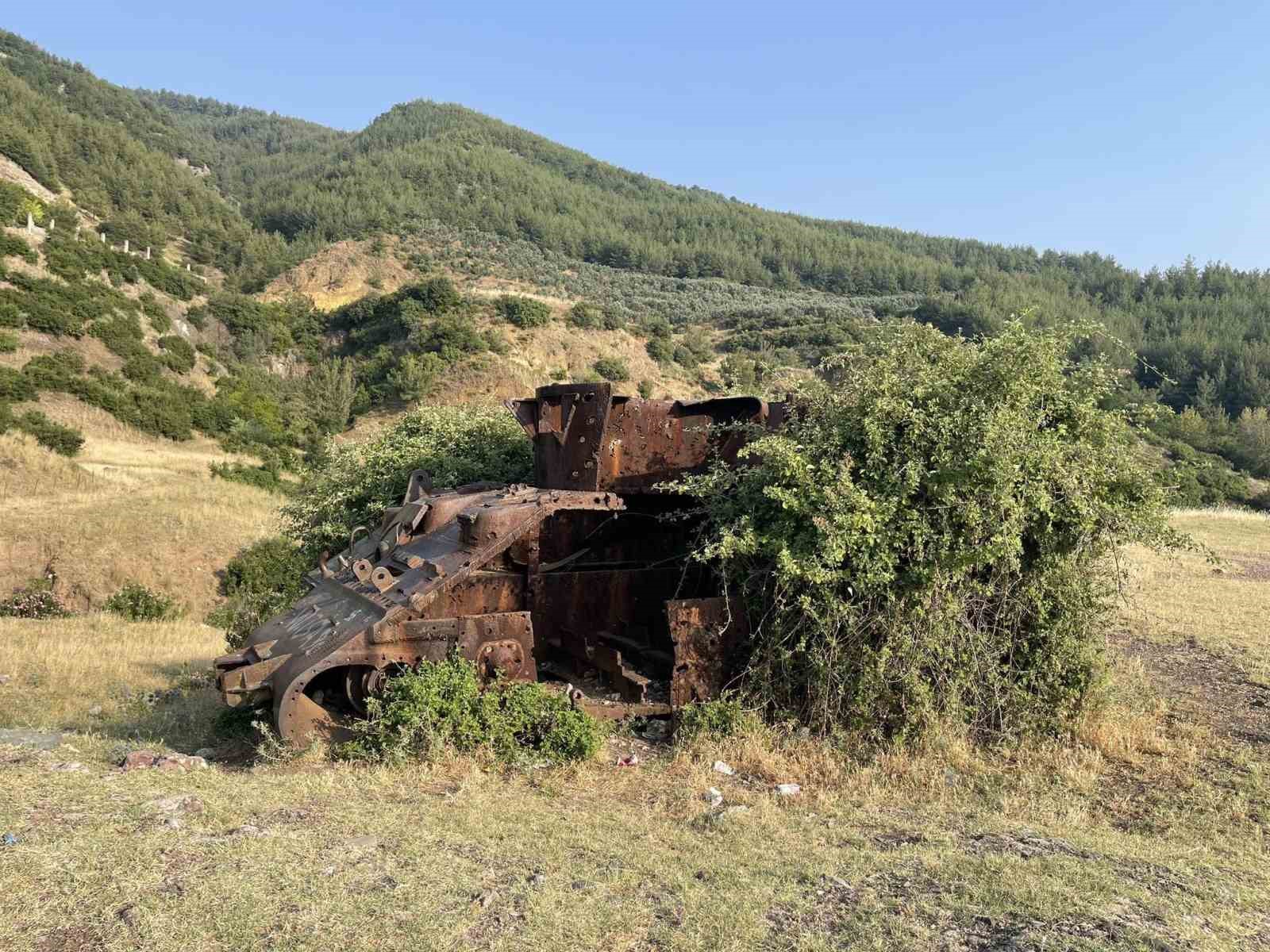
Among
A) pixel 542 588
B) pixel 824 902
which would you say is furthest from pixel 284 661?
pixel 824 902

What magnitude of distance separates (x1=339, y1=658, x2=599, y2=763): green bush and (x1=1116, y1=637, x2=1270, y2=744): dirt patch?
5.28m

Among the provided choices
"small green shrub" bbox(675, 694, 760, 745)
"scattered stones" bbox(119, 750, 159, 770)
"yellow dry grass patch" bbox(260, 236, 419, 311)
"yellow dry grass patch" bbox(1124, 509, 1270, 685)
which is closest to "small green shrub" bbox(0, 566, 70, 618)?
"scattered stones" bbox(119, 750, 159, 770)

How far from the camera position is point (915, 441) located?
698cm

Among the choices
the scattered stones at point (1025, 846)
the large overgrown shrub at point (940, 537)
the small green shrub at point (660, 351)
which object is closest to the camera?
the scattered stones at point (1025, 846)

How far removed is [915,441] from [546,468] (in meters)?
3.76

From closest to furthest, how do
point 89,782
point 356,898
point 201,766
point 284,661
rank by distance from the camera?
point 356,898, point 89,782, point 201,766, point 284,661

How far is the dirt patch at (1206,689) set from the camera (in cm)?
771

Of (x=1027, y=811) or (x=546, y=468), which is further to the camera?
(x=546, y=468)

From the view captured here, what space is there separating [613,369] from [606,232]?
129ft

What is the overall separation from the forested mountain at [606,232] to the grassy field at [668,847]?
3487 centimetres

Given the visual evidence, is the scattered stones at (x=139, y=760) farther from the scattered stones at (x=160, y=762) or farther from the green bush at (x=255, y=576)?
the green bush at (x=255, y=576)

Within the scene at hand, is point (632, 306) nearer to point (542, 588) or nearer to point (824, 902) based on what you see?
point (542, 588)

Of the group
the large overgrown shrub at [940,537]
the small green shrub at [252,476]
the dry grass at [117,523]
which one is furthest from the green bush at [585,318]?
the large overgrown shrub at [940,537]

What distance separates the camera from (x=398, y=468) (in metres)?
11.9
